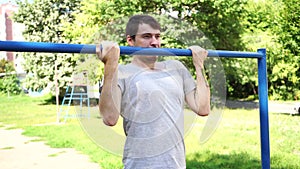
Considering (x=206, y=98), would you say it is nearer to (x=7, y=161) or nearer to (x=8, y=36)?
(x=7, y=161)

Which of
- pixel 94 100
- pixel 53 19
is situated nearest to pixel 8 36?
pixel 53 19

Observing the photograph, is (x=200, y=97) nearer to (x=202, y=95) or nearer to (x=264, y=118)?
(x=202, y=95)

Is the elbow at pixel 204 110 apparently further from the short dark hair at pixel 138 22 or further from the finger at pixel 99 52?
the finger at pixel 99 52

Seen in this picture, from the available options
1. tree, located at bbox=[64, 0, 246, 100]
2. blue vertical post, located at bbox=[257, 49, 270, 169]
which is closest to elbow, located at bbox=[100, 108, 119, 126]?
tree, located at bbox=[64, 0, 246, 100]

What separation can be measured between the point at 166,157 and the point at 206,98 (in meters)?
0.32

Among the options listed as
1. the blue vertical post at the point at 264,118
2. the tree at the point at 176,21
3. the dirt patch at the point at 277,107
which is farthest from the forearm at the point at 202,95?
the dirt patch at the point at 277,107

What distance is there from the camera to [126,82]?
1.47 meters

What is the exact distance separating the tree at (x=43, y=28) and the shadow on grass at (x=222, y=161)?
10.7 m

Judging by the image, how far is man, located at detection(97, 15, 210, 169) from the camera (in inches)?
55.7

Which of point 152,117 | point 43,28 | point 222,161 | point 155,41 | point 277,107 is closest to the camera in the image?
point 152,117

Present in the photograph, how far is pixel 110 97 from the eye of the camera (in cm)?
139

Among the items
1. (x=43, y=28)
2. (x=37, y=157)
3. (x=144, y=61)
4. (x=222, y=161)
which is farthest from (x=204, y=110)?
(x=43, y=28)

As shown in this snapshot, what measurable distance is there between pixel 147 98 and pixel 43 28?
15070 millimetres

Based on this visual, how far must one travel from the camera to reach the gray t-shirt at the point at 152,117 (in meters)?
1.45
